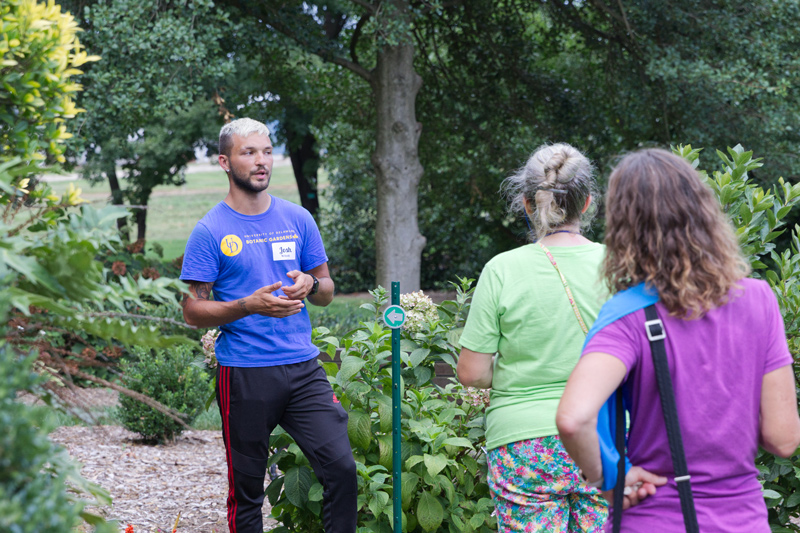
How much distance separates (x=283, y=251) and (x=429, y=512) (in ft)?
4.27

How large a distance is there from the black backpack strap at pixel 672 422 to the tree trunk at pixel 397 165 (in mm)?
8731

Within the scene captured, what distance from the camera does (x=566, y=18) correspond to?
11.7 metres

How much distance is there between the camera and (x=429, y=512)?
3.25 metres

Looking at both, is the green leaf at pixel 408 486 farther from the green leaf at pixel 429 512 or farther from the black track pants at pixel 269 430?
the black track pants at pixel 269 430

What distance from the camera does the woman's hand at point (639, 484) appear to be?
1.70 meters

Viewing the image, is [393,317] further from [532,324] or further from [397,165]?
[397,165]

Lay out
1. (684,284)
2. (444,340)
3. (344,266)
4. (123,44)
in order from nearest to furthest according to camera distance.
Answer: (684,284), (444,340), (123,44), (344,266)

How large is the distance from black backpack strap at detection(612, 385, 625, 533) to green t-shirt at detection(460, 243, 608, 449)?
575mm

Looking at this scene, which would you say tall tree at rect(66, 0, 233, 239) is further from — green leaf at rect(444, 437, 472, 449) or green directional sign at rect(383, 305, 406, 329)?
green leaf at rect(444, 437, 472, 449)

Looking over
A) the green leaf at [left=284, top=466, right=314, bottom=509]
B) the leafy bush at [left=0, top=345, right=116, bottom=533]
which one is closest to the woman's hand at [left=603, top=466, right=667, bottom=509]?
the leafy bush at [left=0, top=345, right=116, bottom=533]

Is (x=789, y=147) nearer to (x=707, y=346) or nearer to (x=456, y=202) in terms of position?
(x=456, y=202)

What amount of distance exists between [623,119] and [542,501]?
10.0m

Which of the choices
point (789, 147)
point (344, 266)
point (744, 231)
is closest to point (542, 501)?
point (744, 231)

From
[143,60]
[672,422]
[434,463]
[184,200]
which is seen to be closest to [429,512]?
[434,463]
